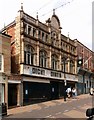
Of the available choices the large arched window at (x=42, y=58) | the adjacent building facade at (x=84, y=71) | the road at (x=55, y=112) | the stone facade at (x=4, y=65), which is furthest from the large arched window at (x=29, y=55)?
the adjacent building facade at (x=84, y=71)

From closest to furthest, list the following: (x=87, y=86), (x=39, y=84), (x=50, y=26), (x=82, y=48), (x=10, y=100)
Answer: (x=10, y=100), (x=39, y=84), (x=50, y=26), (x=82, y=48), (x=87, y=86)

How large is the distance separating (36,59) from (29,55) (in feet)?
4.49

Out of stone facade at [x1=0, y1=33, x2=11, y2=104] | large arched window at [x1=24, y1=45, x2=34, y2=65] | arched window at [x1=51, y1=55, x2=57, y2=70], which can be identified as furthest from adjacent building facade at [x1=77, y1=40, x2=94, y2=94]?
stone facade at [x1=0, y1=33, x2=11, y2=104]

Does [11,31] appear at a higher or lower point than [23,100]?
higher

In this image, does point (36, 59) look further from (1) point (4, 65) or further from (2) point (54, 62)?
(1) point (4, 65)

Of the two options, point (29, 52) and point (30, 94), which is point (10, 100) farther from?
point (29, 52)

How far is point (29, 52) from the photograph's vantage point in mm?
30609

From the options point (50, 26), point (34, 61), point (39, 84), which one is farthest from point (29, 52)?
point (50, 26)

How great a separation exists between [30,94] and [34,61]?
157 inches

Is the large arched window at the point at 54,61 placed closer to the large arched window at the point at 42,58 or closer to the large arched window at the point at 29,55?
the large arched window at the point at 42,58

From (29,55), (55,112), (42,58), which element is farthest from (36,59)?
(55,112)

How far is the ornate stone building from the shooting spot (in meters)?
28.7

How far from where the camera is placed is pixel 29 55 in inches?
1204

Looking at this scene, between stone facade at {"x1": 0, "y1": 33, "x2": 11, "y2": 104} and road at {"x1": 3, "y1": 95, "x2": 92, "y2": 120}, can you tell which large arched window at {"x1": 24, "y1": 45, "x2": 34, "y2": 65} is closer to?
stone facade at {"x1": 0, "y1": 33, "x2": 11, "y2": 104}
